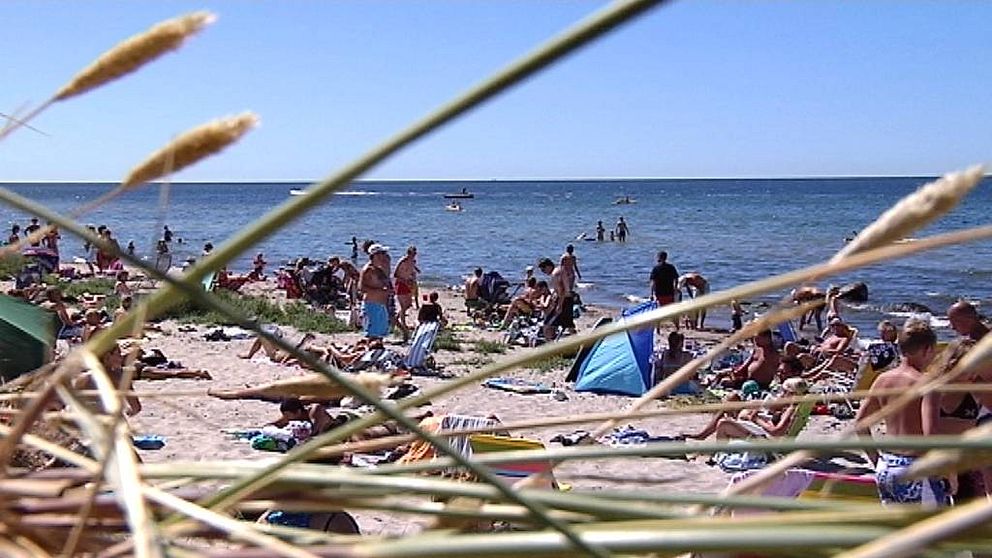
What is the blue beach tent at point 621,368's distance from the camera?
10.4m

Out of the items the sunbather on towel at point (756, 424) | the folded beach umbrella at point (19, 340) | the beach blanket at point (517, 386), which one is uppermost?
the folded beach umbrella at point (19, 340)

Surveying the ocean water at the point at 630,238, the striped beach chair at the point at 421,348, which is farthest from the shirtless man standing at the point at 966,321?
the striped beach chair at the point at 421,348

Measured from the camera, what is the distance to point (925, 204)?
479 mm

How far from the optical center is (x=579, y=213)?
6638 cm

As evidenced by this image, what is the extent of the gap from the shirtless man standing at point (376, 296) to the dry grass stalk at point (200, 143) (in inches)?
498

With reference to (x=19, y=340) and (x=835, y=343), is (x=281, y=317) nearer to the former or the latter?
(x=835, y=343)

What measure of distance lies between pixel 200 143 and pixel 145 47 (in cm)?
7

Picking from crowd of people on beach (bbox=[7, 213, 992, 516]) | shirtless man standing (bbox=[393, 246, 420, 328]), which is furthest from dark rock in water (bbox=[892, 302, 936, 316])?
shirtless man standing (bbox=[393, 246, 420, 328])

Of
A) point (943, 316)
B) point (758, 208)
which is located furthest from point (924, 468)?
point (758, 208)

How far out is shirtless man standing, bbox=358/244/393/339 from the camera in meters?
13.2

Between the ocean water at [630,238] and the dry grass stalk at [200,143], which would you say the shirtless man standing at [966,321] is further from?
the dry grass stalk at [200,143]

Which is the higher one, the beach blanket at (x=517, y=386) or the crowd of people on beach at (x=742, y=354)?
Result: the crowd of people on beach at (x=742, y=354)

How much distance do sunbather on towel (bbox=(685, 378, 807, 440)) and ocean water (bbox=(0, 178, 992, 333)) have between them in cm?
177

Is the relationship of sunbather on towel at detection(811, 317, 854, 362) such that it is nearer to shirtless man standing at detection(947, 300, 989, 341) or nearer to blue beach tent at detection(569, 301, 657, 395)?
blue beach tent at detection(569, 301, 657, 395)
